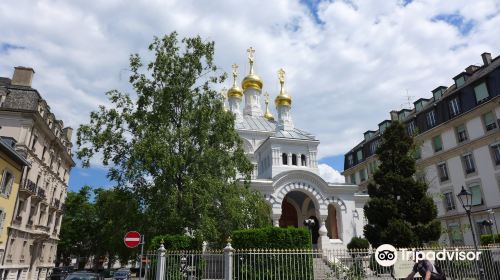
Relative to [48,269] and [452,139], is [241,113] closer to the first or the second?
[452,139]

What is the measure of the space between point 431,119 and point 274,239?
2506 cm

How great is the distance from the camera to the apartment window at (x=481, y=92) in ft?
88.6

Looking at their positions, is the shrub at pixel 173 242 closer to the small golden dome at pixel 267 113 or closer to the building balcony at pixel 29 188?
the building balcony at pixel 29 188

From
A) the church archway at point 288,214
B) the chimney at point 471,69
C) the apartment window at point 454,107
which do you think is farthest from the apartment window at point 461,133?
the church archway at point 288,214

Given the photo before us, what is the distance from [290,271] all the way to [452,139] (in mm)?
23979

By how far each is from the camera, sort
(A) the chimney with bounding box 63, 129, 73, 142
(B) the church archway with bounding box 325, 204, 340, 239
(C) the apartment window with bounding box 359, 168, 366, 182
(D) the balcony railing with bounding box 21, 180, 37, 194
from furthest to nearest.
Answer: (C) the apartment window with bounding box 359, 168, 366, 182 → (A) the chimney with bounding box 63, 129, 73, 142 → (B) the church archway with bounding box 325, 204, 340, 239 → (D) the balcony railing with bounding box 21, 180, 37, 194

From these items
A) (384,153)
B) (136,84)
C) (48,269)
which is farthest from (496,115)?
(48,269)

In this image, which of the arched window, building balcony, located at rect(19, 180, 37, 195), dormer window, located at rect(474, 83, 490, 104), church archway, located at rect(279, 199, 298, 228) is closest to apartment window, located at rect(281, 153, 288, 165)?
the arched window

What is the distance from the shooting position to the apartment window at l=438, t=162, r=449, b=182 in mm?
30453

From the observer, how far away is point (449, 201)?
29.9 m

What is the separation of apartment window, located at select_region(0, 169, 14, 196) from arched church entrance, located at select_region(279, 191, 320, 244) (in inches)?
829

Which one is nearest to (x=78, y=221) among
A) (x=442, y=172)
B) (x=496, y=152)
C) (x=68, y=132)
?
(x=68, y=132)

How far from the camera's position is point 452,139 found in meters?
30.1

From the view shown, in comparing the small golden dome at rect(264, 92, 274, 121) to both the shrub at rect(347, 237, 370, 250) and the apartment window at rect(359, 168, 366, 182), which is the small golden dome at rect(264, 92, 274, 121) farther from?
the shrub at rect(347, 237, 370, 250)
